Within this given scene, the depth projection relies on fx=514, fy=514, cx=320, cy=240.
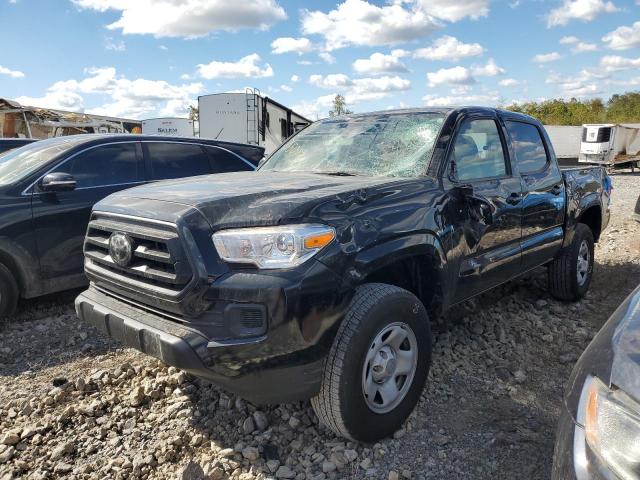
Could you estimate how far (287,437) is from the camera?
2.87m

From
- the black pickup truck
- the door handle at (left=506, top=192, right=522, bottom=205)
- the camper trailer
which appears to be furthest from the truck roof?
the camper trailer

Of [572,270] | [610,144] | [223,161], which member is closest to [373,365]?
[572,270]

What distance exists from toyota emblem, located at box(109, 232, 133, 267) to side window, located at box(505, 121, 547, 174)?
9.97 feet

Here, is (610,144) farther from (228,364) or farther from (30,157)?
(228,364)

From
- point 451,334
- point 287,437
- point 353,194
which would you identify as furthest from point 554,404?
point 353,194

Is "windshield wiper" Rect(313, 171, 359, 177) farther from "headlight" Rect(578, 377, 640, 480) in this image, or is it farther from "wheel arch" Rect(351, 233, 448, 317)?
"headlight" Rect(578, 377, 640, 480)

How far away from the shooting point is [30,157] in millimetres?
4898

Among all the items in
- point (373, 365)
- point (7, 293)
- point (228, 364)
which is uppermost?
point (228, 364)

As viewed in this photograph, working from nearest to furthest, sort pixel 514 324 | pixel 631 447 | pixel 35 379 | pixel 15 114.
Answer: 1. pixel 631 447
2. pixel 35 379
3. pixel 514 324
4. pixel 15 114

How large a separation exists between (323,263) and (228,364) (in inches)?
24.3

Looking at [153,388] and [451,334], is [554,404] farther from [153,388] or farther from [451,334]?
[153,388]

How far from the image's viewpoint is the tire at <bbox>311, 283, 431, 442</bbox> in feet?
8.06

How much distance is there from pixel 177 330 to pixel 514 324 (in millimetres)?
3242

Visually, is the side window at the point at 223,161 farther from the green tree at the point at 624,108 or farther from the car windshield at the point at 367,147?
the green tree at the point at 624,108
